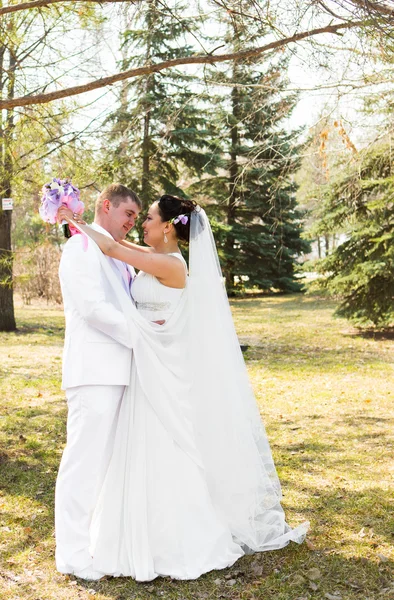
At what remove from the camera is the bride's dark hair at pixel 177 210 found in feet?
13.7

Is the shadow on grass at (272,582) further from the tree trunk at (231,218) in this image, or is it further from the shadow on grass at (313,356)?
the tree trunk at (231,218)

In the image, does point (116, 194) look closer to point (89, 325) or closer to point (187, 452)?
point (89, 325)

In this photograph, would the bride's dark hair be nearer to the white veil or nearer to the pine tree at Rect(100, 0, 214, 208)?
the white veil

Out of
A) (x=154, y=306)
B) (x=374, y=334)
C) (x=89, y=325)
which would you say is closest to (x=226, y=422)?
(x=154, y=306)

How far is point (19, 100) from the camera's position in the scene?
16.0 feet

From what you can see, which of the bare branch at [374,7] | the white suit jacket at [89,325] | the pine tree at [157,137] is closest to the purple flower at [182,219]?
the white suit jacket at [89,325]

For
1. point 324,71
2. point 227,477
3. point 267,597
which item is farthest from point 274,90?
point 267,597

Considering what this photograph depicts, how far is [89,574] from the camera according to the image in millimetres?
3660

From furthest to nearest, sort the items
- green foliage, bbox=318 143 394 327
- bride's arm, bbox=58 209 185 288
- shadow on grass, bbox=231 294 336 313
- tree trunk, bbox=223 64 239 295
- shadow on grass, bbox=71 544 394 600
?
tree trunk, bbox=223 64 239 295, shadow on grass, bbox=231 294 336 313, green foliage, bbox=318 143 394 327, bride's arm, bbox=58 209 185 288, shadow on grass, bbox=71 544 394 600

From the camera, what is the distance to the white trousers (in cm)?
367

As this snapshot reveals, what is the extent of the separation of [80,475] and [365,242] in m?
11.1

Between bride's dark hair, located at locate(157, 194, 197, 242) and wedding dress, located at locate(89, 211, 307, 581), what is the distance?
0.22 feet

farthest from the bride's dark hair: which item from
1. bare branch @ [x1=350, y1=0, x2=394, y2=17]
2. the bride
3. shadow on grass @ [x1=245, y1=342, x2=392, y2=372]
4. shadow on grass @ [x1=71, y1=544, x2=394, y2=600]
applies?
shadow on grass @ [x1=245, y1=342, x2=392, y2=372]

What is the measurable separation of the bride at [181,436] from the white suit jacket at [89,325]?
101 mm
